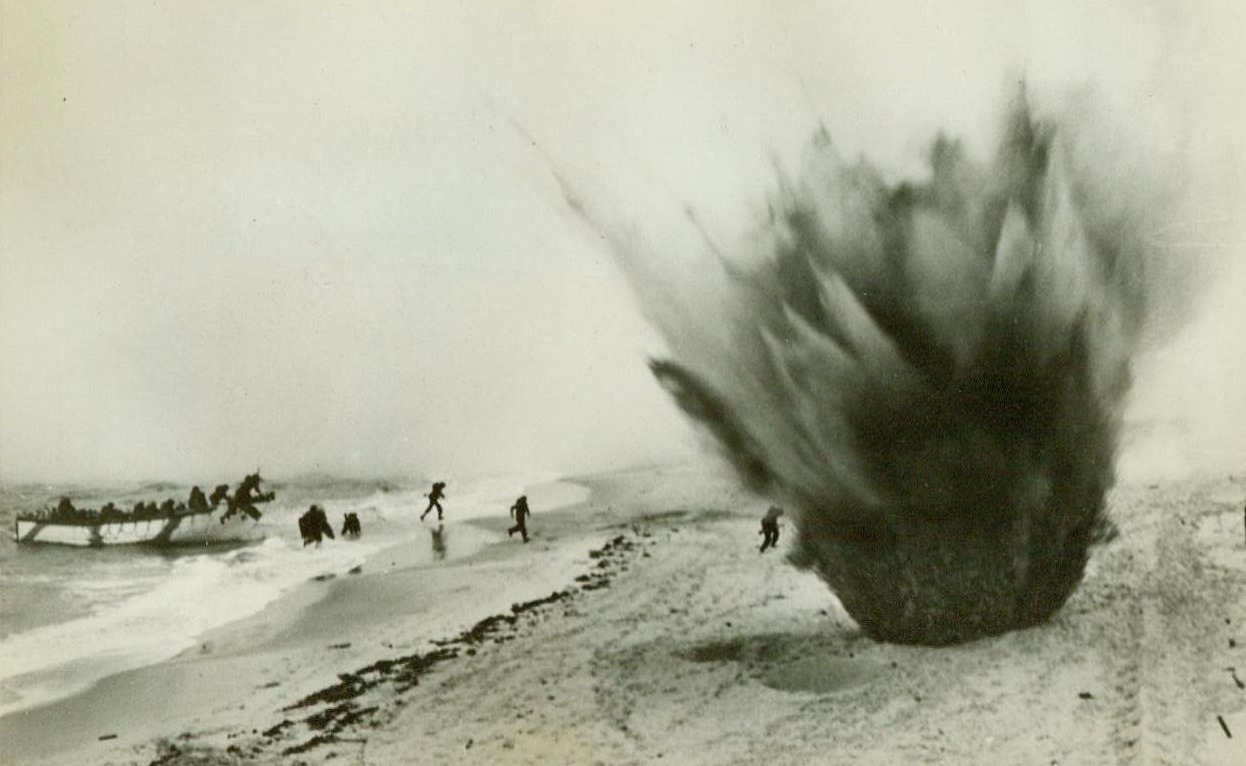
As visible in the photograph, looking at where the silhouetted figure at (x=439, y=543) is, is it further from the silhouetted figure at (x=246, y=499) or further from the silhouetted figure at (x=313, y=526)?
the silhouetted figure at (x=246, y=499)

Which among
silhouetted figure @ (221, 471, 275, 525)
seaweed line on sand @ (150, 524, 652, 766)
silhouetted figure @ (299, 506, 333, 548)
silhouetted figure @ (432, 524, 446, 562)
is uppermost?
silhouetted figure @ (221, 471, 275, 525)

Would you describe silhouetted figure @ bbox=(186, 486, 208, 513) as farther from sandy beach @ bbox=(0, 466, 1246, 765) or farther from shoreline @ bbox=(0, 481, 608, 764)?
sandy beach @ bbox=(0, 466, 1246, 765)

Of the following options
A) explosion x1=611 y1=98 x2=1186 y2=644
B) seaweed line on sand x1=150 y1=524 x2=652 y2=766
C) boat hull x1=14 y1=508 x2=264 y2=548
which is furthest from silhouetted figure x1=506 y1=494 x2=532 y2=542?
explosion x1=611 y1=98 x2=1186 y2=644

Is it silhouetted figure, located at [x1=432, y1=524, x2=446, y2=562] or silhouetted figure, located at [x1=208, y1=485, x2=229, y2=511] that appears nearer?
silhouetted figure, located at [x1=208, y1=485, x2=229, y2=511]

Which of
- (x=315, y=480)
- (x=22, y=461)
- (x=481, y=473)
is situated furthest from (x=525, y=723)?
(x=315, y=480)

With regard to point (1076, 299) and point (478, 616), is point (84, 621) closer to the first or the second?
point (478, 616)

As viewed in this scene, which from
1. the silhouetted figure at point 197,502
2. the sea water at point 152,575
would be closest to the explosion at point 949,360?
the sea water at point 152,575
